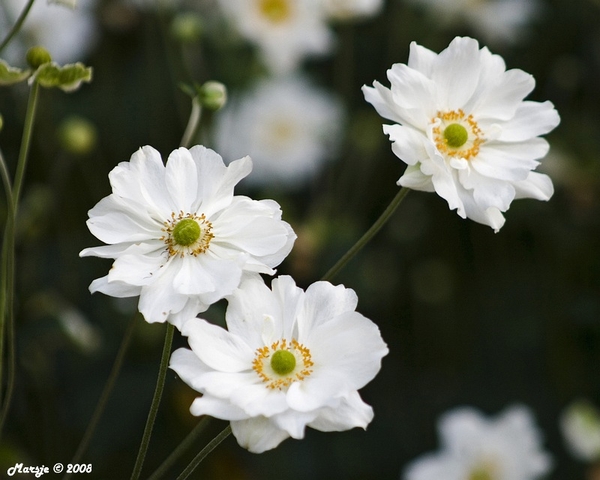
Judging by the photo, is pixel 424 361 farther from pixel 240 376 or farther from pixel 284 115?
pixel 240 376

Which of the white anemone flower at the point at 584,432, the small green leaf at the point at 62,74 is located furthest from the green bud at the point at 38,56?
the white anemone flower at the point at 584,432

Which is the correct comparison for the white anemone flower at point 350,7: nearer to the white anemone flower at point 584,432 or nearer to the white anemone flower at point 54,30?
the white anemone flower at point 54,30

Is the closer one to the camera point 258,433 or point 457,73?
point 258,433

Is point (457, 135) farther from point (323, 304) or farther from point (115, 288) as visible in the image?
point (115, 288)

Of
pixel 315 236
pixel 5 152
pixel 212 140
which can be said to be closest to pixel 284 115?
pixel 212 140

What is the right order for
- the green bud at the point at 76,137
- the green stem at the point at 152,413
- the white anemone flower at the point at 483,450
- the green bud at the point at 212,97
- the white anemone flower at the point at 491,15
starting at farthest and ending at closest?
the white anemone flower at the point at 491,15
the white anemone flower at the point at 483,450
the green bud at the point at 76,137
the green bud at the point at 212,97
the green stem at the point at 152,413

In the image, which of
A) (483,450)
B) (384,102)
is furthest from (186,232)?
(483,450)
